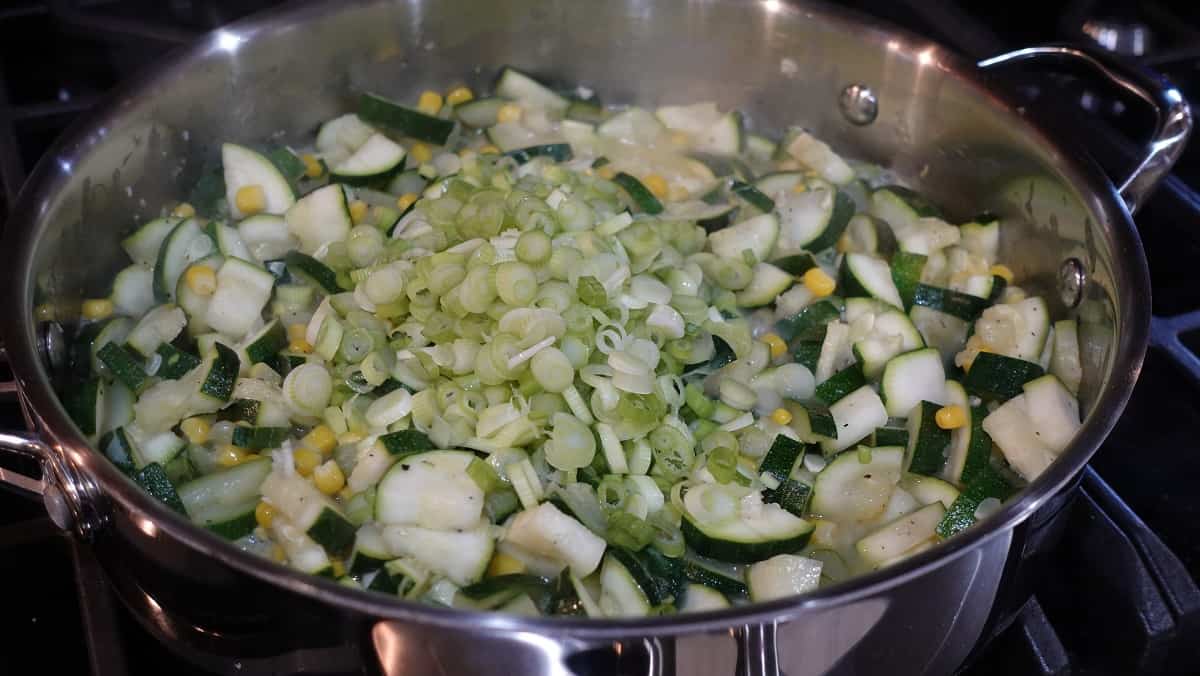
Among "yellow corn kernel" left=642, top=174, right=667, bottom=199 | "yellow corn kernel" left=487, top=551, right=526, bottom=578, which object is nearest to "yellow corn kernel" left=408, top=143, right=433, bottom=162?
"yellow corn kernel" left=642, top=174, right=667, bottom=199

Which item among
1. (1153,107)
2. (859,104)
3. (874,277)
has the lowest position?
(874,277)

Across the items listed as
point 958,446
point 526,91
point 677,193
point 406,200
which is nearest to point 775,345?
point 958,446

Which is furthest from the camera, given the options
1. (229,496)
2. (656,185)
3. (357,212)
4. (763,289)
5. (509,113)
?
(509,113)

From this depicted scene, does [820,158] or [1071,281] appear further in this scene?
[820,158]

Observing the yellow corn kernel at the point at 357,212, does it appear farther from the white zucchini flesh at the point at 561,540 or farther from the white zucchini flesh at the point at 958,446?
the white zucchini flesh at the point at 958,446

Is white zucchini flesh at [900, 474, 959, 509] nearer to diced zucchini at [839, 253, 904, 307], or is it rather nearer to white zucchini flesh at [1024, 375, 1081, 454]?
white zucchini flesh at [1024, 375, 1081, 454]

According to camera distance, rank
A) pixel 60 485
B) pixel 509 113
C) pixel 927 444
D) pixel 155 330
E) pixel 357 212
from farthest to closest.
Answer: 1. pixel 509 113
2. pixel 357 212
3. pixel 155 330
4. pixel 927 444
5. pixel 60 485

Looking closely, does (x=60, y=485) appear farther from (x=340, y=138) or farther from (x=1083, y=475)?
(x=1083, y=475)
